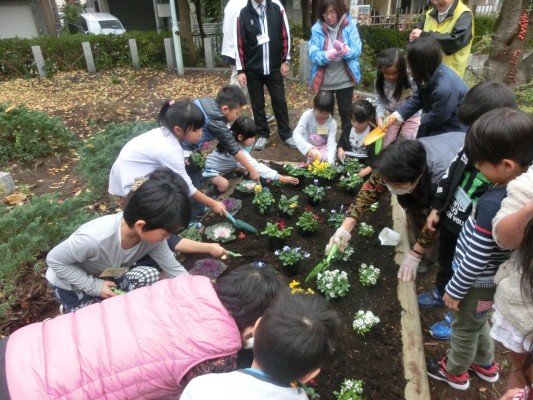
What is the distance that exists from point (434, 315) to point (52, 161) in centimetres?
492

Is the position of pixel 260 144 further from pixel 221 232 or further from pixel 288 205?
pixel 221 232

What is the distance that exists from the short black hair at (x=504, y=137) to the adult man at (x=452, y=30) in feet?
7.48

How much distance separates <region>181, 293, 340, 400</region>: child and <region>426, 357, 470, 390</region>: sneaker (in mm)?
1425

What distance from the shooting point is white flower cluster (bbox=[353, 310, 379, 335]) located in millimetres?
2385

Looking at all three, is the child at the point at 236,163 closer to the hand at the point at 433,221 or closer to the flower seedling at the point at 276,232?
the flower seedling at the point at 276,232

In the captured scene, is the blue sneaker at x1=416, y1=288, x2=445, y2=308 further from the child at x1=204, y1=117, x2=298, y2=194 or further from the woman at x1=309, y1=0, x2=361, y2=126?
the woman at x1=309, y1=0, x2=361, y2=126

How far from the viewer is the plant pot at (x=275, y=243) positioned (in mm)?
3061

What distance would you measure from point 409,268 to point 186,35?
31.4 ft

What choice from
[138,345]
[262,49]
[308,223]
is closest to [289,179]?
[308,223]

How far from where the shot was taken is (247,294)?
1.56 m

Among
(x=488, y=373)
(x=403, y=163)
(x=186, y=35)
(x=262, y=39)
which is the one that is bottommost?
(x=488, y=373)

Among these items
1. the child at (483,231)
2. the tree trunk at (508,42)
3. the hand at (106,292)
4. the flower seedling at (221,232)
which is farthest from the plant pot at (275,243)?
the tree trunk at (508,42)

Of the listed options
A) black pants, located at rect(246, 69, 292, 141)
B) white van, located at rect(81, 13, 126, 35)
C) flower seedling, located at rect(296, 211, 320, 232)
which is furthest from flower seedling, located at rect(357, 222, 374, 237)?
white van, located at rect(81, 13, 126, 35)

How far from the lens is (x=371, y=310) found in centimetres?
256
